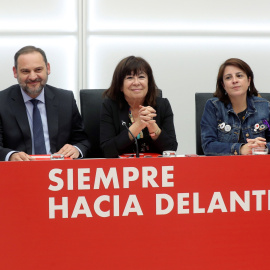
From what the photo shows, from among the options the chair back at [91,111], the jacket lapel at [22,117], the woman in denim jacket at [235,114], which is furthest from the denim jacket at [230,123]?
the jacket lapel at [22,117]

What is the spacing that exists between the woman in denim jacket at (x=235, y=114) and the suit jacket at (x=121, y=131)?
0.21 m

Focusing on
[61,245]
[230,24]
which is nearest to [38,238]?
[61,245]

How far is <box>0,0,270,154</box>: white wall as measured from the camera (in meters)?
3.60

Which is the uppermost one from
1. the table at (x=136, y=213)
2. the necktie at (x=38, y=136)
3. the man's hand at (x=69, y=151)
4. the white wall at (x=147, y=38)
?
the white wall at (x=147, y=38)

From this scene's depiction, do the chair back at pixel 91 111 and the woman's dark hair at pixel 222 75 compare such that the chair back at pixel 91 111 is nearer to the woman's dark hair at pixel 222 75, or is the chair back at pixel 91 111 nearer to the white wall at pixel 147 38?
the woman's dark hair at pixel 222 75

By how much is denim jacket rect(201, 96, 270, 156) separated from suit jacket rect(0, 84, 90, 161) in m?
0.69

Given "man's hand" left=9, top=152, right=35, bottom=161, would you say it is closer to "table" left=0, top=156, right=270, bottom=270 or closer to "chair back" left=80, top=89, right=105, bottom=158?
"table" left=0, top=156, right=270, bottom=270

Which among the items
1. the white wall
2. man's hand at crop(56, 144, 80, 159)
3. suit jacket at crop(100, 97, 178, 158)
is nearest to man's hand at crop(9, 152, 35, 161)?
man's hand at crop(56, 144, 80, 159)

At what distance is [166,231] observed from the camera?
1.42m

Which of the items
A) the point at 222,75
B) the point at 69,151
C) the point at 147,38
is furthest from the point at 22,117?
the point at 147,38

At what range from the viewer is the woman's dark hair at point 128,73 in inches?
98.7

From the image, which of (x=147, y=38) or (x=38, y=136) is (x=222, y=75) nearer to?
(x=38, y=136)

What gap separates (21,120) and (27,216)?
1127 mm

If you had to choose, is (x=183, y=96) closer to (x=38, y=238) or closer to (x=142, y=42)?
(x=142, y=42)
